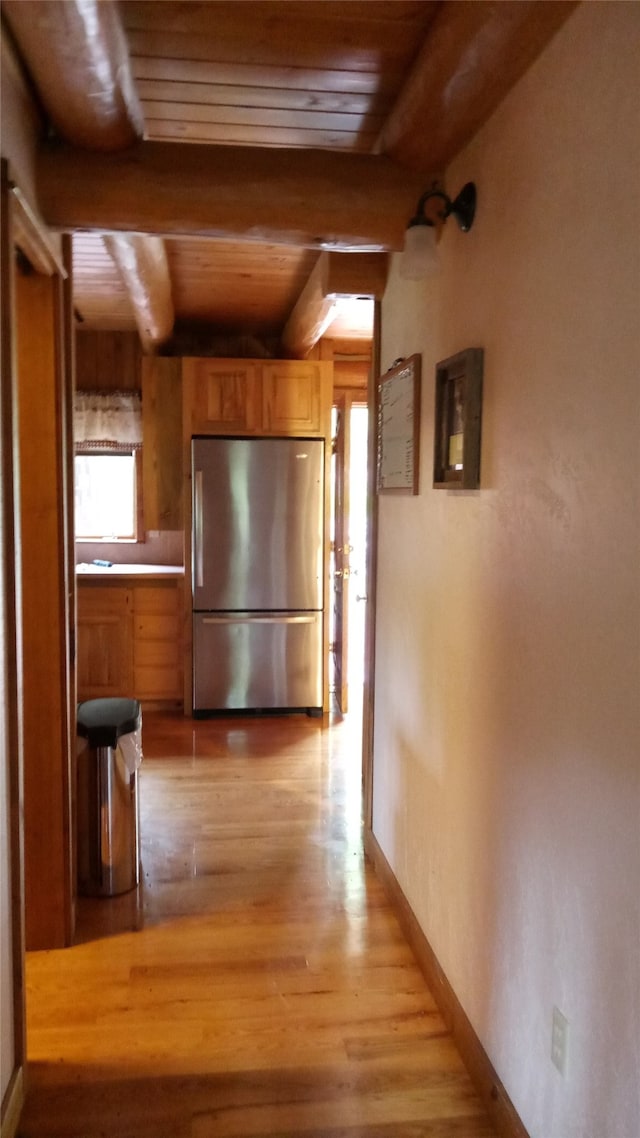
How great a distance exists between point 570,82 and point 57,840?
2.25m

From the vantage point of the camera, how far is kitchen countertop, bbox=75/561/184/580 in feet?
15.4

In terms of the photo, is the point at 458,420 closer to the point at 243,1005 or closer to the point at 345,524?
the point at 243,1005

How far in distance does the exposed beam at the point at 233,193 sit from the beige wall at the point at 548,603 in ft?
0.81

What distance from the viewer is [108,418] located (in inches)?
203

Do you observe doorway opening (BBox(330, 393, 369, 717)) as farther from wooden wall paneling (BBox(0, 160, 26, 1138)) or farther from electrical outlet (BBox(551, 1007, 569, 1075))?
electrical outlet (BBox(551, 1007, 569, 1075))

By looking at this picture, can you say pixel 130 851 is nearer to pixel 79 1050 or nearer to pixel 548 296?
pixel 79 1050

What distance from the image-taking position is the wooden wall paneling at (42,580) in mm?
2176

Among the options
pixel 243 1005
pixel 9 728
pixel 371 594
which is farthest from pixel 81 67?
pixel 243 1005

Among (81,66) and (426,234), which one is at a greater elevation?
(81,66)

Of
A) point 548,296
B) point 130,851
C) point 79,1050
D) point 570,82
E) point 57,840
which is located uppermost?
point 570,82

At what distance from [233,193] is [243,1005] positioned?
7.14ft

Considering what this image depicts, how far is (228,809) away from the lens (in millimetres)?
3391

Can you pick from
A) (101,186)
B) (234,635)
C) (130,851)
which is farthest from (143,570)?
(101,186)

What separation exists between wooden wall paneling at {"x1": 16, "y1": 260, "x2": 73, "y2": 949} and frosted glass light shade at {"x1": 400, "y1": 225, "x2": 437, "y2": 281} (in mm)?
988
